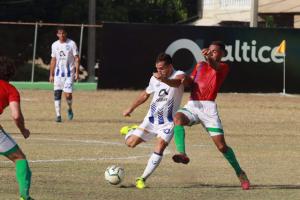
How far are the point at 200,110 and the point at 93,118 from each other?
38.1 feet

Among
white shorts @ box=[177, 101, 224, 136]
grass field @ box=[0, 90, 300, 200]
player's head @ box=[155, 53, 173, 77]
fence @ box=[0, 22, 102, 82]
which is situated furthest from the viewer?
fence @ box=[0, 22, 102, 82]

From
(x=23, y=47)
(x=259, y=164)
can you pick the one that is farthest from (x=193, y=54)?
(x=259, y=164)

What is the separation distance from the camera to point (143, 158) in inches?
663

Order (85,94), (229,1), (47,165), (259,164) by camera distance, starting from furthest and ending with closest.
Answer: (229,1)
(85,94)
(259,164)
(47,165)

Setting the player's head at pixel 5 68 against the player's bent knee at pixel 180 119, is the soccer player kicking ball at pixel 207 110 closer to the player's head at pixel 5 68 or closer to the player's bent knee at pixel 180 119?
the player's bent knee at pixel 180 119

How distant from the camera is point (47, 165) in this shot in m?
15.5

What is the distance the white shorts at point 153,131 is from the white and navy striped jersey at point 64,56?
10.5 m

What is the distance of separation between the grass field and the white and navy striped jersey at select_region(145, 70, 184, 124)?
90cm

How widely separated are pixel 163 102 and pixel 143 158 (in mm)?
3285

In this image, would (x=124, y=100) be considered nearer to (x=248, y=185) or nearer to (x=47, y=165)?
(x=47, y=165)

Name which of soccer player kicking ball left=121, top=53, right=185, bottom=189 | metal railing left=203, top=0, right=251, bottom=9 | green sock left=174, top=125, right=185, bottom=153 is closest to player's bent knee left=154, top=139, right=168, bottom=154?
soccer player kicking ball left=121, top=53, right=185, bottom=189

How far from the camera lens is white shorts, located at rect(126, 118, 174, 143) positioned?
13.5 metres

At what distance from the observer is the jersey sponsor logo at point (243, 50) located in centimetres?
3628

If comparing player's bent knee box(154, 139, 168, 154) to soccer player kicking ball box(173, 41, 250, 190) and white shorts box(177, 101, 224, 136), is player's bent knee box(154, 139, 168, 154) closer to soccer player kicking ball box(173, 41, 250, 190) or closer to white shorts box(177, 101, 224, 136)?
soccer player kicking ball box(173, 41, 250, 190)
